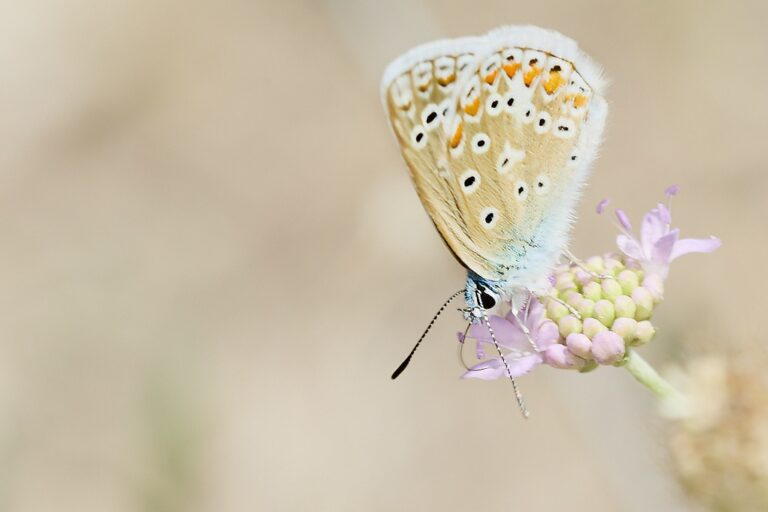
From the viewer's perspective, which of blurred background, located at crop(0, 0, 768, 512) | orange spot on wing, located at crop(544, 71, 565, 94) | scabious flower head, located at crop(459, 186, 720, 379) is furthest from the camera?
blurred background, located at crop(0, 0, 768, 512)

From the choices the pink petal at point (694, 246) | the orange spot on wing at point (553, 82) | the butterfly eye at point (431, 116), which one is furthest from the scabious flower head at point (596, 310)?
the butterfly eye at point (431, 116)

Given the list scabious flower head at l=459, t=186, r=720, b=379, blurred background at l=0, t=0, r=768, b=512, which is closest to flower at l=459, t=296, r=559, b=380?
scabious flower head at l=459, t=186, r=720, b=379

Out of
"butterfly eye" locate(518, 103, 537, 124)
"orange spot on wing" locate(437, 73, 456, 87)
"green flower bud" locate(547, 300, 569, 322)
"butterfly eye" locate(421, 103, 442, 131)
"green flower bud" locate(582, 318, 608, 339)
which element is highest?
"orange spot on wing" locate(437, 73, 456, 87)

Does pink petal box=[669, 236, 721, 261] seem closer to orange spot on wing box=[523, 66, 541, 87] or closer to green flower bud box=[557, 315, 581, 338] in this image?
green flower bud box=[557, 315, 581, 338]

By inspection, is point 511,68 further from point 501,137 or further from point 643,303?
point 643,303

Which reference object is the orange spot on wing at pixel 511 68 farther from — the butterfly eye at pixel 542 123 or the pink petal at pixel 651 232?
the pink petal at pixel 651 232

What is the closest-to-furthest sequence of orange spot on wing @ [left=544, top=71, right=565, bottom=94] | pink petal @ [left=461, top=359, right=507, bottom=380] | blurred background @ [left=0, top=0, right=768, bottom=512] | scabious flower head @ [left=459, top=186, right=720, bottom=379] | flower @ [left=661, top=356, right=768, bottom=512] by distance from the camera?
flower @ [left=661, top=356, right=768, bottom=512] → scabious flower head @ [left=459, top=186, right=720, bottom=379] → pink petal @ [left=461, top=359, right=507, bottom=380] → orange spot on wing @ [left=544, top=71, right=565, bottom=94] → blurred background @ [left=0, top=0, right=768, bottom=512]

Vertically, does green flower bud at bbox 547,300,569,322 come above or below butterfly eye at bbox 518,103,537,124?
below
